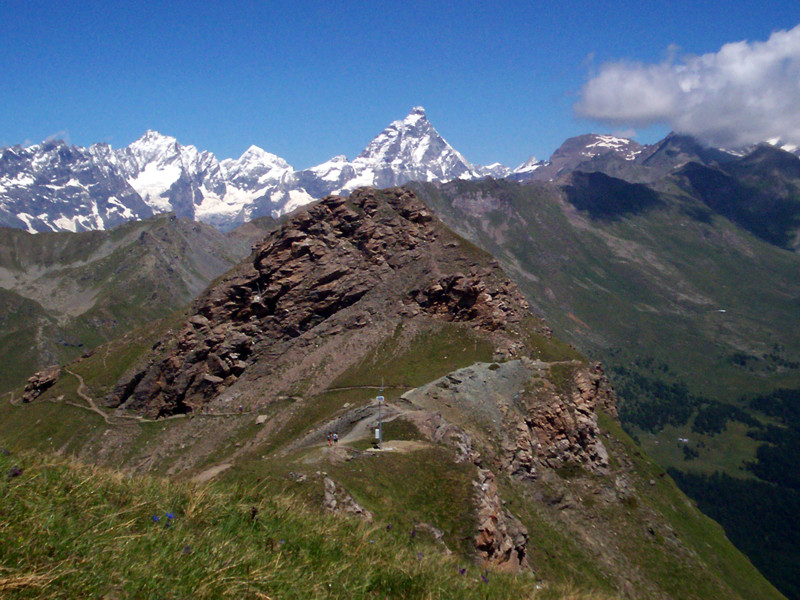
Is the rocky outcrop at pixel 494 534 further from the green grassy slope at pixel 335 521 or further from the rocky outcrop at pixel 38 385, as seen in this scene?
the rocky outcrop at pixel 38 385

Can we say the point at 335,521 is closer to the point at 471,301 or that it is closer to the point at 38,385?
the point at 471,301

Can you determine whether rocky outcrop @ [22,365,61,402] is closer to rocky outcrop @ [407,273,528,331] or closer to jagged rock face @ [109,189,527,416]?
jagged rock face @ [109,189,527,416]

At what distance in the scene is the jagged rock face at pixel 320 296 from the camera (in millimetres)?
101000

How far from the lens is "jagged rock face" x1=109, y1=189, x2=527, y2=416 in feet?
331

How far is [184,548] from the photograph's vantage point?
7.85 metres

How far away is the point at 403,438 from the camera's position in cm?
5109

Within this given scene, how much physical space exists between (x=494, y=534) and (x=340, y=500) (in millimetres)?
11471

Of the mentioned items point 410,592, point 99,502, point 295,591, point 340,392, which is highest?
point 99,502

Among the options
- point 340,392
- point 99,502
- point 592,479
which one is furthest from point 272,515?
point 340,392

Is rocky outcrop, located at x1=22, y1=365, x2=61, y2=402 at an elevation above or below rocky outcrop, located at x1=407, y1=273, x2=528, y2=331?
below

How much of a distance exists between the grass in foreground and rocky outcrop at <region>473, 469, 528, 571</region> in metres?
21.6

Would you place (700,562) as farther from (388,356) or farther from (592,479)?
(388,356)

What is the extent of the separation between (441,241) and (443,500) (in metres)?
84.9

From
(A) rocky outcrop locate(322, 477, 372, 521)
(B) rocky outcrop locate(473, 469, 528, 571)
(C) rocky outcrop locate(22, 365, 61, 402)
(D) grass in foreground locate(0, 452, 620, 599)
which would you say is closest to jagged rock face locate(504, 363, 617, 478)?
(B) rocky outcrop locate(473, 469, 528, 571)
